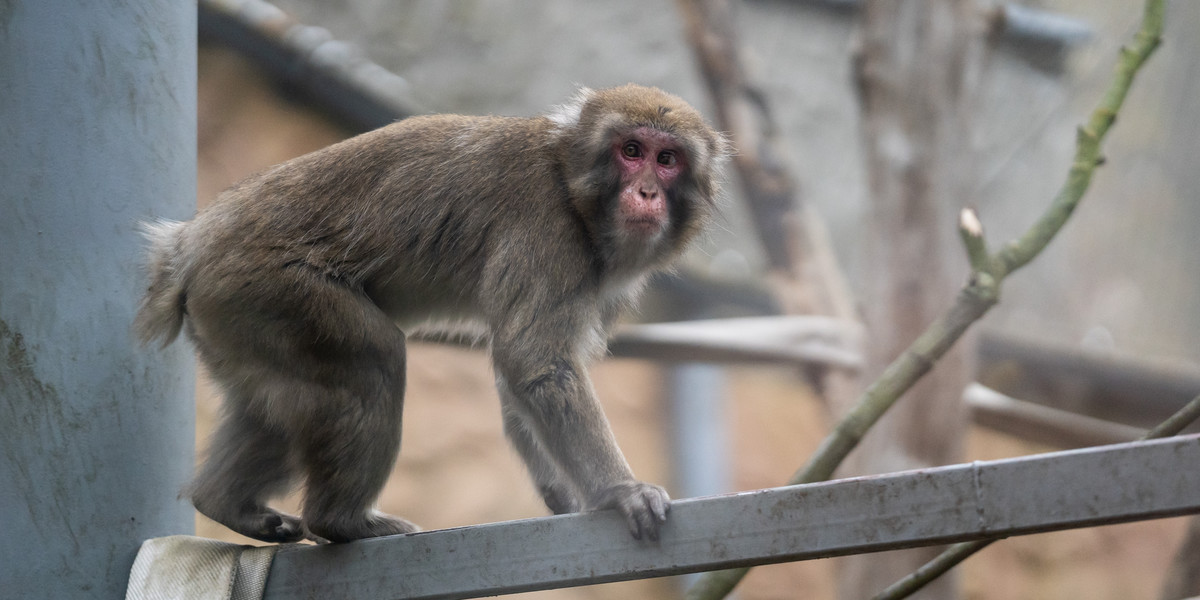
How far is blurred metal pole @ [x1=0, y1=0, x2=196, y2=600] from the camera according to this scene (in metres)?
2.86

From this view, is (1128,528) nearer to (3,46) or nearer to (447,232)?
(447,232)

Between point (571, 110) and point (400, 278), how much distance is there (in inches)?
32.3

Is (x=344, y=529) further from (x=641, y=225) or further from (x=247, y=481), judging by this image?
(x=641, y=225)

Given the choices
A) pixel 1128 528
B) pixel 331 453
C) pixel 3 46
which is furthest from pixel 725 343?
pixel 1128 528

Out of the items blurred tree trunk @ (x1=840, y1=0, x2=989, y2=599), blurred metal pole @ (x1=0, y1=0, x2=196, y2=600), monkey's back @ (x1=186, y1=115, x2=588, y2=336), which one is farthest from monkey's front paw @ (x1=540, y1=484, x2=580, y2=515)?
blurred tree trunk @ (x1=840, y1=0, x2=989, y2=599)

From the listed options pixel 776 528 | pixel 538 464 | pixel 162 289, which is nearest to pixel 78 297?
pixel 162 289

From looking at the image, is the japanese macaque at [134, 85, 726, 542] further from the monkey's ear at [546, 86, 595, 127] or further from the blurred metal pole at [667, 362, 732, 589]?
the blurred metal pole at [667, 362, 732, 589]

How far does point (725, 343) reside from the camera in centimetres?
649

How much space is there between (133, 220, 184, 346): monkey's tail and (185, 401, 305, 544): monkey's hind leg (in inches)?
13.8

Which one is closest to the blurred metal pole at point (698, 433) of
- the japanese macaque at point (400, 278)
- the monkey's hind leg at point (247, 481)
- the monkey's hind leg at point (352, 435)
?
the japanese macaque at point (400, 278)

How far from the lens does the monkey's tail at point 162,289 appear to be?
3221 millimetres

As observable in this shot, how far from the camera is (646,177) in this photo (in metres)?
3.47

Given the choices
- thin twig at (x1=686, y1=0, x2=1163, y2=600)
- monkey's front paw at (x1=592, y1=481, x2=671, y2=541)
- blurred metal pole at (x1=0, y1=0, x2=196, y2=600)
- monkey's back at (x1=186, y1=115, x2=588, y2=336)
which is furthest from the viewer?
thin twig at (x1=686, y1=0, x2=1163, y2=600)

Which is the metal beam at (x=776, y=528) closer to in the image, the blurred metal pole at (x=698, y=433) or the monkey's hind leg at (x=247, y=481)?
the monkey's hind leg at (x=247, y=481)
